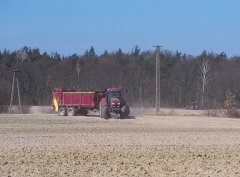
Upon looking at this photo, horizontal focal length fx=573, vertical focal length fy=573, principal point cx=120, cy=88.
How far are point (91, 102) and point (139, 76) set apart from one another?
216ft

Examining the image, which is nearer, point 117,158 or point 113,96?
point 117,158

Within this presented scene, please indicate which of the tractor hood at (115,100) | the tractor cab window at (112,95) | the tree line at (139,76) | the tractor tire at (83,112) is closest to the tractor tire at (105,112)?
the tractor hood at (115,100)

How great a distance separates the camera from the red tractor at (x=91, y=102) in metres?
48.2

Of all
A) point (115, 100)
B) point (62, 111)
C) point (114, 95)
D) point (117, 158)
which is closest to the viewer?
point (117, 158)

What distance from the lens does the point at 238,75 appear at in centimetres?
10938

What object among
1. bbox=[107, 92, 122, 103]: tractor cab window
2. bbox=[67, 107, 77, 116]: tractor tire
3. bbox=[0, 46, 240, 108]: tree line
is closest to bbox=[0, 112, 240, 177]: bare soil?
bbox=[107, 92, 122, 103]: tractor cab window

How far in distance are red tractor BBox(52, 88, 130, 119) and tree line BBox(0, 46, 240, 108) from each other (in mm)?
45473

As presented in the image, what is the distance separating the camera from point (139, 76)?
118 metres

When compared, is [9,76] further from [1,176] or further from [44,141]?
[1,176]

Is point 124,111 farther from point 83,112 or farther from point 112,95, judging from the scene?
point 83,112

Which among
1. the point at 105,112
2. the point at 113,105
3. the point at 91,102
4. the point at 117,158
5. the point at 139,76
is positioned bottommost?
the point at 117,158

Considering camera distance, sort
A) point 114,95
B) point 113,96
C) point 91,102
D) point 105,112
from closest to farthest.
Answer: point 105,112, point 113,96, point 114,95, point 91,102

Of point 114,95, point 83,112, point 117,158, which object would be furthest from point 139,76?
point 117,158

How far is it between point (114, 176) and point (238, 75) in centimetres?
9917
